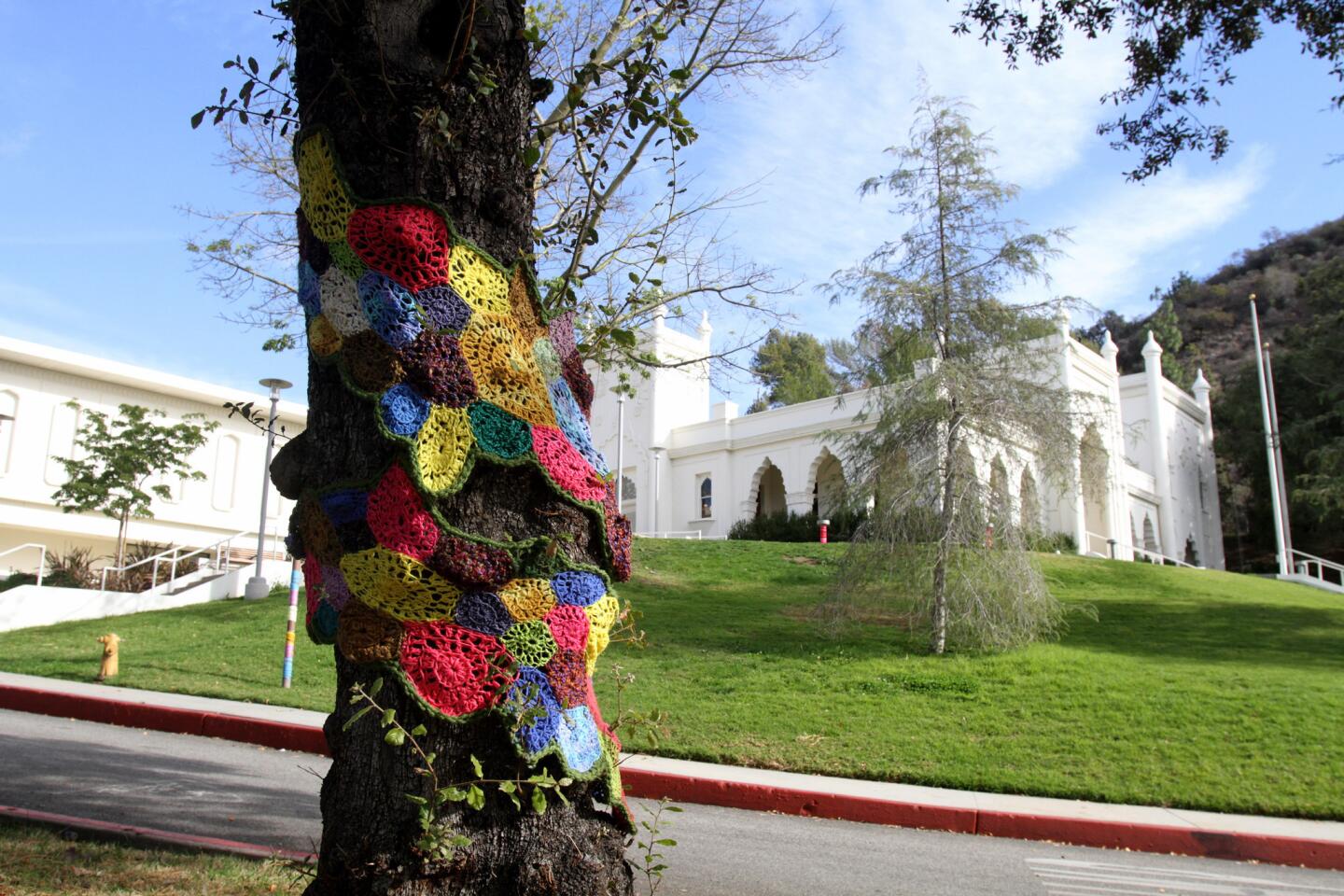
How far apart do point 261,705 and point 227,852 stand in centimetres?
689

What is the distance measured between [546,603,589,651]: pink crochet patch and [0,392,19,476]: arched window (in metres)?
32.8

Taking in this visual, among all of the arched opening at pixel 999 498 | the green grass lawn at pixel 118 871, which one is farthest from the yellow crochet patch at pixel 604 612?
the arched opening at pixel 999 498

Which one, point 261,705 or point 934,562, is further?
point 934,562

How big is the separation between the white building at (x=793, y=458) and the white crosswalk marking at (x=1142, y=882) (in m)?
24.8

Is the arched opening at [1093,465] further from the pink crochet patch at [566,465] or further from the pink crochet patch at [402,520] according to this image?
the pink crochet patch at [402,520]

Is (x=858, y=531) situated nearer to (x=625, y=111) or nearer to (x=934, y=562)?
(x=934, y=562)

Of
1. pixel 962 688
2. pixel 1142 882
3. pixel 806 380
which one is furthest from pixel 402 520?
pixel 806 380

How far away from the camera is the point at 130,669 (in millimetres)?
12922

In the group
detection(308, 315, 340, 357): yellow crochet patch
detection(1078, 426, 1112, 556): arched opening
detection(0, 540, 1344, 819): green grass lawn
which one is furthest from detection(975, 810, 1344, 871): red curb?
detection(1078, 426, 1112, 556): arched opening

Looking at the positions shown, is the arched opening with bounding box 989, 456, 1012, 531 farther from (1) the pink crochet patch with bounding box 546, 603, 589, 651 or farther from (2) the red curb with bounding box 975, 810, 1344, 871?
(1) the pink crochet patch with bounding box 546, 603, 589, 651

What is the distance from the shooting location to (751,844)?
20.9ft

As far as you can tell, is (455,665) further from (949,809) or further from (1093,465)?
(1093,465)

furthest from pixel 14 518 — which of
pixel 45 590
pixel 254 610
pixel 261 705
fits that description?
pixel 261 705

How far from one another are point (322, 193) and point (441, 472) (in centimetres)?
103
